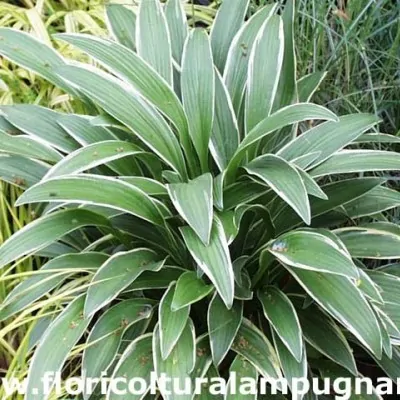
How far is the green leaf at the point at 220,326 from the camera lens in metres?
1.26

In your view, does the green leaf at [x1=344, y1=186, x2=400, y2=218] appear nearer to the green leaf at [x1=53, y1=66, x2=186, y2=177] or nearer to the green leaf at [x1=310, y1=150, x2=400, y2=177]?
the green leaf at [x1=310, y1=150, x2=400, y2=177]

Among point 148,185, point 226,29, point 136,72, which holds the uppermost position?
point 226,29

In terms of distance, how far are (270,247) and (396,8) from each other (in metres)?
0.95

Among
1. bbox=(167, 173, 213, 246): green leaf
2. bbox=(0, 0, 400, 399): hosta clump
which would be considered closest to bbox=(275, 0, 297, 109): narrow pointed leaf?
bbox=(0, 0, 400, 399): hosta clump

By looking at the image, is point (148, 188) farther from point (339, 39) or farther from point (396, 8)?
point (396, 8)

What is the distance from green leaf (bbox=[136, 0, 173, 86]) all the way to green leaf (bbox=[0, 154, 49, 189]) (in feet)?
1.10

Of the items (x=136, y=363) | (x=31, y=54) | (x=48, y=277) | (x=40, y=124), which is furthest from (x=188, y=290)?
(x=31, y=54)

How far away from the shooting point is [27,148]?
4.69ft

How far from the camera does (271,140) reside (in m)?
1.49

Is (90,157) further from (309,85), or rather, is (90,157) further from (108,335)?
(309,85)

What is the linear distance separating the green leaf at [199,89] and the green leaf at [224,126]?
0.19 feet

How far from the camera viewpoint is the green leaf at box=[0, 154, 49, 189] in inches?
57.6

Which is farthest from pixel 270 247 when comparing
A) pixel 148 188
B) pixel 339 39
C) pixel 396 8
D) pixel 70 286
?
pixel 396 8

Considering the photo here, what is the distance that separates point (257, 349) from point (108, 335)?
29 centimetres
